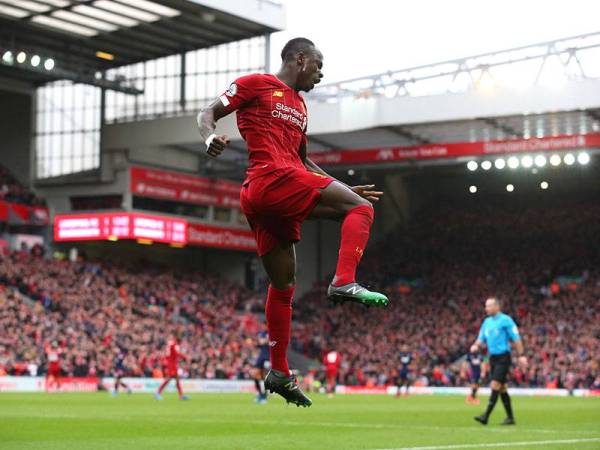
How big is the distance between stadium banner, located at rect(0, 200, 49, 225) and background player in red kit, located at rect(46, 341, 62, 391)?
13737mm

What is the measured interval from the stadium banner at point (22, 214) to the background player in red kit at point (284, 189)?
4372 cm

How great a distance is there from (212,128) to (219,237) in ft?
161

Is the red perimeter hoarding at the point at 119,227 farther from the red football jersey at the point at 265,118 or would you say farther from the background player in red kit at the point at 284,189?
the red football jersey at the point at 265,118

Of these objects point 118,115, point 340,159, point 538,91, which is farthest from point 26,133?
point 538,91

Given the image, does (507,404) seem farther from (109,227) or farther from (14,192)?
(14,192)

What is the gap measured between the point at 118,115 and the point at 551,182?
2535cm

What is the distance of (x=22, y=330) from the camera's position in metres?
39.7

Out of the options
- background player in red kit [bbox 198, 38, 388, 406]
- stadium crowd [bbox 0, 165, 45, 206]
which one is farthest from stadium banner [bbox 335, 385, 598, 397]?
background player in red kit [bbox 198, 38, 388, 406]

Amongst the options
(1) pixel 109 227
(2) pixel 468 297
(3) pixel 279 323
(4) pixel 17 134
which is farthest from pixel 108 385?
(3) pixel 279 323

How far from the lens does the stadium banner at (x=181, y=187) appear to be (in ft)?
170

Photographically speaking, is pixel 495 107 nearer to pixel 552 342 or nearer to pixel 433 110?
pixel 433 110

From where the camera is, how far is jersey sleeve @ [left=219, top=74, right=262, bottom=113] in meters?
7.30

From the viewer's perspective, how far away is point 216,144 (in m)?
6.71

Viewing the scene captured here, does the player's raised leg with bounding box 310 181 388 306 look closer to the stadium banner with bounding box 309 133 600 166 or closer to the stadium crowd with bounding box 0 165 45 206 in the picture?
the stadium banner with bounding box 309 133 600 166
